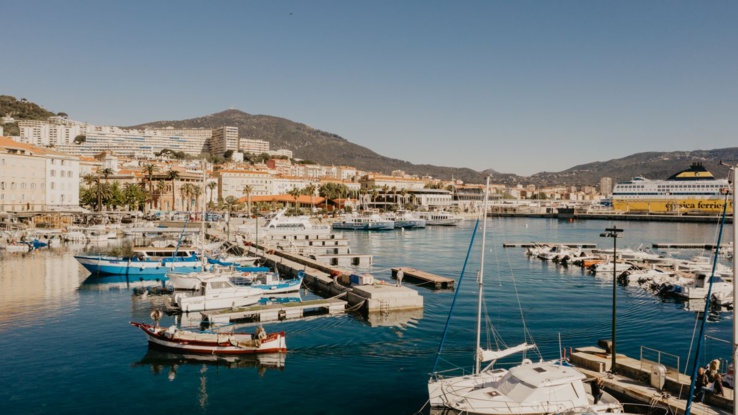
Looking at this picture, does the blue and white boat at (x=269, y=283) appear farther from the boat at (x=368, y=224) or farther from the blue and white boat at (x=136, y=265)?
the boat at (x=368, y=224)

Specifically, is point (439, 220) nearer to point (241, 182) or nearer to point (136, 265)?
point (241, 182)

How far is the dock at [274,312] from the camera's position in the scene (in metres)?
27.6

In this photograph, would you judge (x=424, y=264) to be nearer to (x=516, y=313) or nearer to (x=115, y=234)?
(x=516, y=313)

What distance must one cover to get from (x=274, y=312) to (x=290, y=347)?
5563mm

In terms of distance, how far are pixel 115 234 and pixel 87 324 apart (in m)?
49.2

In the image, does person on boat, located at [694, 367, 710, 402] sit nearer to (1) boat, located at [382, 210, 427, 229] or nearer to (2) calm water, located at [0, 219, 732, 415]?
(2) calm water, located at [0, 219, 732, 415]

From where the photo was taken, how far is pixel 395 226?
4478 inches

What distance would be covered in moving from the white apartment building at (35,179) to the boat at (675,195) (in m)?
160

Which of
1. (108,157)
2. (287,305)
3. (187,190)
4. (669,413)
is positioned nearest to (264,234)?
(287,305)

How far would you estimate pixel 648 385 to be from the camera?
1568cm

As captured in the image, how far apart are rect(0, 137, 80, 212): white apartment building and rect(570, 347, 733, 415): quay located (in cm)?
8682

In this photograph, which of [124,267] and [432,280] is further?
[124,267]

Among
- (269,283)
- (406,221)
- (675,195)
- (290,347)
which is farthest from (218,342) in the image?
(675,195)

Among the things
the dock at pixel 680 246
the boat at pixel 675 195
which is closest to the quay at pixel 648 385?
the dock at pixel 680 246
